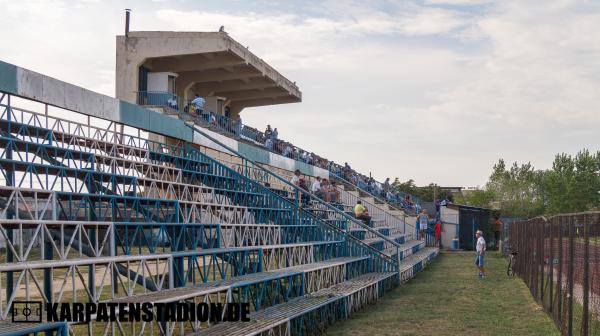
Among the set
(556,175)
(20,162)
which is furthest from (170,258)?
(556,175)

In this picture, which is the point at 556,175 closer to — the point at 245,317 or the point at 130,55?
the point at 130,55

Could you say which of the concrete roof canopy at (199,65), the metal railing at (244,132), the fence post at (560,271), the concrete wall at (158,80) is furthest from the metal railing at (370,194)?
the fence post at (560,271)

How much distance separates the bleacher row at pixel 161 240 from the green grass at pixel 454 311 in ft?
1.65

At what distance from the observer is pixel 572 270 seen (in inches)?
430

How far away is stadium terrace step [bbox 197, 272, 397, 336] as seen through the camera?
390 inches

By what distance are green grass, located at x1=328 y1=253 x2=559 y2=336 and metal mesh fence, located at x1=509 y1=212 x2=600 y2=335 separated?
50cm

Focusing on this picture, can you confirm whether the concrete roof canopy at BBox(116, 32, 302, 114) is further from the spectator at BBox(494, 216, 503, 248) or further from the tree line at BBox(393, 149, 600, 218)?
the tree line at BBox(393, 149, 600, 218)

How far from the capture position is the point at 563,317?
12.1 meters

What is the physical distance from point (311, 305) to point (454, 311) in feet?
13.0

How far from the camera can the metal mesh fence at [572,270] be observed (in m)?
9.50

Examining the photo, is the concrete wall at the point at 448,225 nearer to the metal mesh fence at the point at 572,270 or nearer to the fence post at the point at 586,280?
the metal mesh fence at the point at 572,270

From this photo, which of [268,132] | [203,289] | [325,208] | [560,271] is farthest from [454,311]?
[268,132]

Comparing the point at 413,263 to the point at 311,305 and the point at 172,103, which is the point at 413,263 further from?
the point at 311,305

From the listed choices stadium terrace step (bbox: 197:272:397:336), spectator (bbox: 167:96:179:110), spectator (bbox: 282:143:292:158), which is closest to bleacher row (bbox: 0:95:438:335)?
stadium terrace step (bbox: 197:272:397:336)
